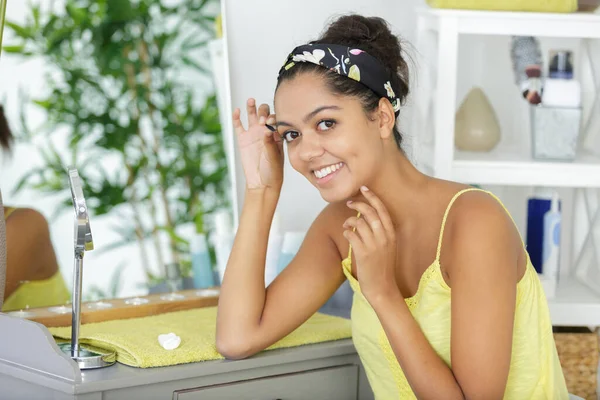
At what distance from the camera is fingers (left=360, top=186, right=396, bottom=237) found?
1543mm

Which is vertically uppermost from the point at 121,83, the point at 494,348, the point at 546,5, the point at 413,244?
the point at 546,5

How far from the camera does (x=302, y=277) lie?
174cm

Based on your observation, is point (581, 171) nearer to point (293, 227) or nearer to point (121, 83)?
point (293, 227)

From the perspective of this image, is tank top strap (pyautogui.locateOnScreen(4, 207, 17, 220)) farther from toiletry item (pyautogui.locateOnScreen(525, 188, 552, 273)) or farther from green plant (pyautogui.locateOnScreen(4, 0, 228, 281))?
toiletry item (pyautogui.locateOnScreen(525, 188, 552, 273))

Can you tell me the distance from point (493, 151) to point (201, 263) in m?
0.78

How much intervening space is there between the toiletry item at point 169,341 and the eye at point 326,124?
47cm

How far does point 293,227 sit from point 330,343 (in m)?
0.58

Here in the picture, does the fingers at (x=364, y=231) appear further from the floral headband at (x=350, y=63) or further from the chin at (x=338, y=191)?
the floral headband at (x=350, y=63)

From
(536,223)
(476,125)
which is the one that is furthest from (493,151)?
(536,223)

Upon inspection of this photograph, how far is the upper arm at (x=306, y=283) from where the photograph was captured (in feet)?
5.57

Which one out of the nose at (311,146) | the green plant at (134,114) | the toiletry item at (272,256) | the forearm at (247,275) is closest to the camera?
the nose at (311,146)

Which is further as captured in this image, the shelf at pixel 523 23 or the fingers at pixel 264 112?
the shelf at pixel 523 23

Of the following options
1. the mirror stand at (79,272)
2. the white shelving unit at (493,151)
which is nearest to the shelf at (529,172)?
the white shelving unit at (493,151)

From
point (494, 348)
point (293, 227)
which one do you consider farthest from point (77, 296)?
point (293, 227)
